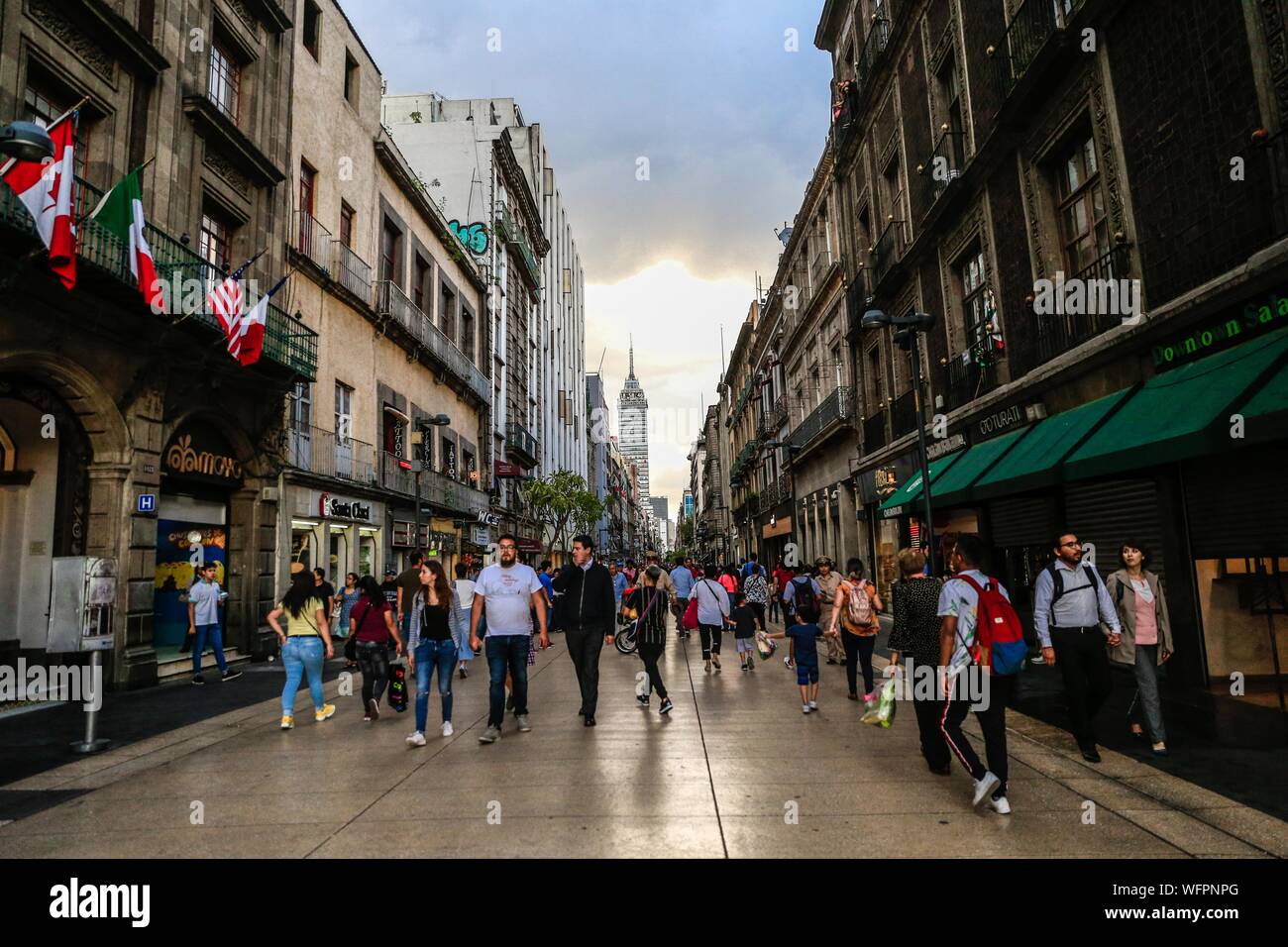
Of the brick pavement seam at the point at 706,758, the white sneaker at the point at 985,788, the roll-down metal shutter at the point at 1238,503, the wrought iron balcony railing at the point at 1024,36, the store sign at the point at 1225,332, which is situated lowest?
the brick pavement seam at the point at 706,758

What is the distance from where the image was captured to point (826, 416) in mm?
26875

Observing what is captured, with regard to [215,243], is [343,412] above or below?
below

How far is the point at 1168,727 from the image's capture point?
24.3ft

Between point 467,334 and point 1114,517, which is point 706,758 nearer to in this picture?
point 1114,517

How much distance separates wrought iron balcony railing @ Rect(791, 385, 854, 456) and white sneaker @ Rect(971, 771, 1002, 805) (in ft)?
66.4

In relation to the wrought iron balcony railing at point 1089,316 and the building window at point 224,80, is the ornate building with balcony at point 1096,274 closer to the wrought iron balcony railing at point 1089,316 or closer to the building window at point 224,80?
the wrought iron balcony railing at point 1089,316

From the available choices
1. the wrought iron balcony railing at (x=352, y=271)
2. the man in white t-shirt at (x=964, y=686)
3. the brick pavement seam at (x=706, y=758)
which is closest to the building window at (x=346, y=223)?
the wrought iron balcony railing at (x=352, y=271)

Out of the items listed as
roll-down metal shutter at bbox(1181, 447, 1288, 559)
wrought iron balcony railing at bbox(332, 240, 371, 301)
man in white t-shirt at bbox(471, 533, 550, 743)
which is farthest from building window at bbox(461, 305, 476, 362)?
roll-down metal shutter at bbox(1181, 447, 1288, 559)

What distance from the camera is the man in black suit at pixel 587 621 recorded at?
810 cm

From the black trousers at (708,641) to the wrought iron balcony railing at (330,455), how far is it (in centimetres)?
1055

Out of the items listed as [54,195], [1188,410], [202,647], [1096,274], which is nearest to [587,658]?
[1188,410]

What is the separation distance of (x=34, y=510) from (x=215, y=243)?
260 inches
